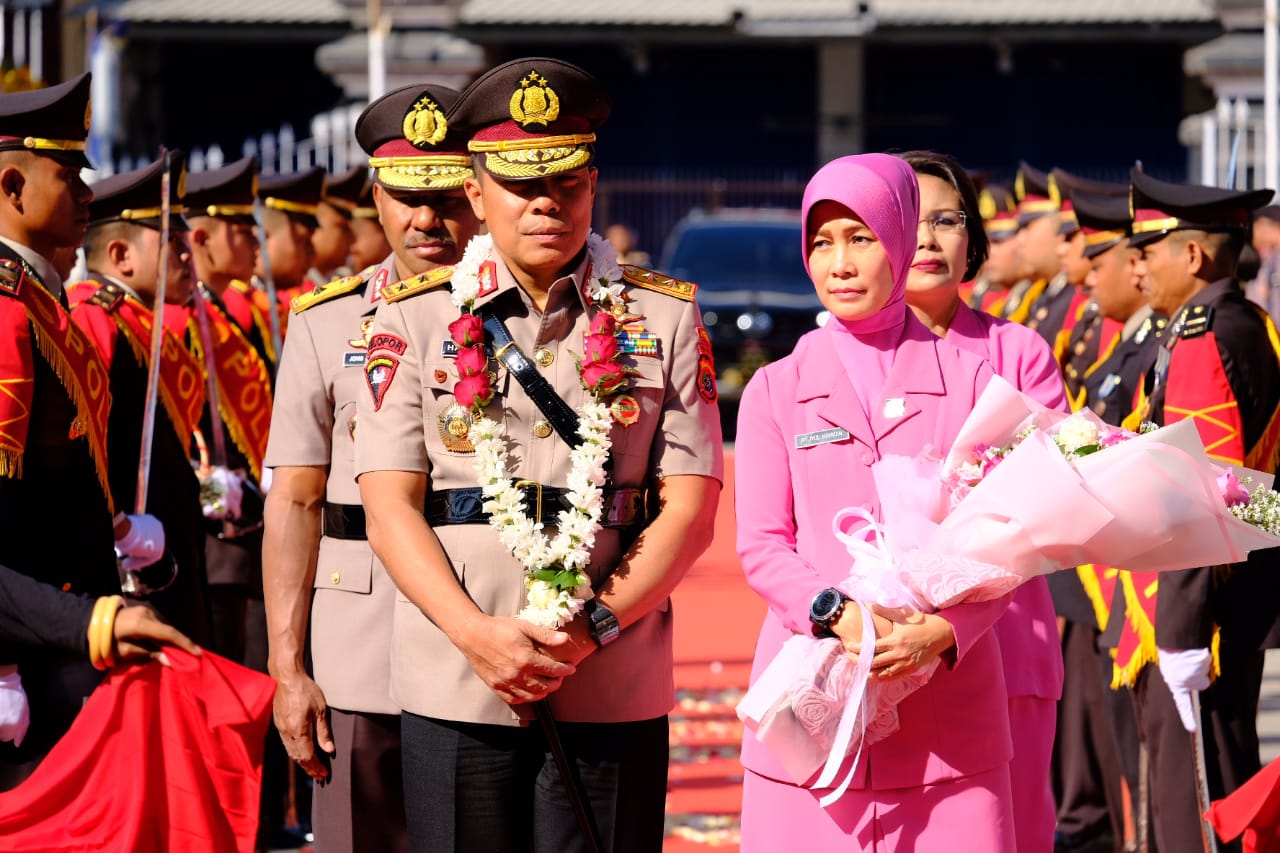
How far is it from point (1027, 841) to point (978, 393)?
101 cm

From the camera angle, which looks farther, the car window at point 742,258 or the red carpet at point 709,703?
the car window at point 742,258

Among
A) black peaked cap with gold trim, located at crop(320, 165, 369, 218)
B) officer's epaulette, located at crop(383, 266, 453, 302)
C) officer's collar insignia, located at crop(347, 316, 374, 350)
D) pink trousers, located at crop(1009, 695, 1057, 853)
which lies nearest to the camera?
officer's epaulette, located at crop(383, 266, 453, 302)

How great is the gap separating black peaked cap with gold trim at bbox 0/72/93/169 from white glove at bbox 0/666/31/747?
1257mm

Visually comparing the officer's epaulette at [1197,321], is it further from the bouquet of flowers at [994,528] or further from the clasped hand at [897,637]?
→ the clasped hand at [897,637]

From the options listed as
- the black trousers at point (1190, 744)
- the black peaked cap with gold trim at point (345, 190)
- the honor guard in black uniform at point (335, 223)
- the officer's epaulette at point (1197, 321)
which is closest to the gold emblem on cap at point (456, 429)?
the officer's epaulette at point (1197, 321)

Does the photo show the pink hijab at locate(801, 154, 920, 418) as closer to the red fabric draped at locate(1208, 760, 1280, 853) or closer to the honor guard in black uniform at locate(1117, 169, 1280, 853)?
the red fabric draped at locate(1208, 760, 1280, 853)

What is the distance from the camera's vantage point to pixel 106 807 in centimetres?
379

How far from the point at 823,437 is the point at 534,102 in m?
0.88

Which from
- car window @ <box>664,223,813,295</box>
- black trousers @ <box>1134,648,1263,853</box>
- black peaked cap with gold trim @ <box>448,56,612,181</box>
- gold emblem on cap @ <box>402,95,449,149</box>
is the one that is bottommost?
black trousers @ <box>1134,648,1263,853</box>

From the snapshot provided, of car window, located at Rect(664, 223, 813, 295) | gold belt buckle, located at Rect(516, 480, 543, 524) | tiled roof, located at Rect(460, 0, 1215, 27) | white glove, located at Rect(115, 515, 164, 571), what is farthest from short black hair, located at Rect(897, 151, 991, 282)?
tiled roof, located at Rect(460, 0, 1215, 27)

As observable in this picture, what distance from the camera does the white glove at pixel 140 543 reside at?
5.09m

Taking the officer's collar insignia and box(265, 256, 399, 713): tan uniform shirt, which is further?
the officer's collar insignia

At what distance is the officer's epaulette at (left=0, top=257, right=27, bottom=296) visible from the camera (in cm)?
412

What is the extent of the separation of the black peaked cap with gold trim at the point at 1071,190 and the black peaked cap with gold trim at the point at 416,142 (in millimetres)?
3651
